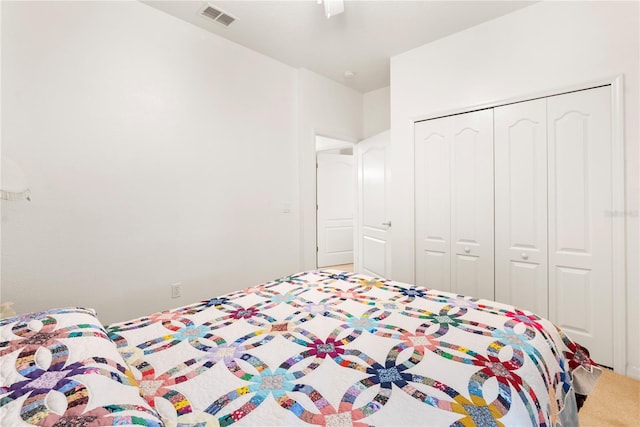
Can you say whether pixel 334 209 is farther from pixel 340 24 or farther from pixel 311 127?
pixel 340 24

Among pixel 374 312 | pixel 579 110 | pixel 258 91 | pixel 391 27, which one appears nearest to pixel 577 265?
pixel 579 110

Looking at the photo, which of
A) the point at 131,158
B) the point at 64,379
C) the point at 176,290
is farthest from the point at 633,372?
the point at 131,158

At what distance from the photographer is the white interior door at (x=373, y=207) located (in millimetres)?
3691

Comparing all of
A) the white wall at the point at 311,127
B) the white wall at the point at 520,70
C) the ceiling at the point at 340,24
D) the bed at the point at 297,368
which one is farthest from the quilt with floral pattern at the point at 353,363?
the ceiling at the point at 340,24

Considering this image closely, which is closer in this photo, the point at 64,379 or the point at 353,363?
the point at 64,379

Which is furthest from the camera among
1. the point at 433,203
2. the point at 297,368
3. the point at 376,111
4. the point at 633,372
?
the point at 376,111

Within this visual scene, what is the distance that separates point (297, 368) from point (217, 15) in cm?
Answer: 262

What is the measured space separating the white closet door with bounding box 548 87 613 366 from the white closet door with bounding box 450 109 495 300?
1.39 feet

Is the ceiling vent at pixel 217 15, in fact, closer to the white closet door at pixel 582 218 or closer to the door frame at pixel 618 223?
the white closet door at pixel 582 218

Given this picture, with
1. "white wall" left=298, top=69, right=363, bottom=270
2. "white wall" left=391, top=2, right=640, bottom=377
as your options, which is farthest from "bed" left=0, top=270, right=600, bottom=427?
"white wall" left=298, top=69, right=363, bottom=270

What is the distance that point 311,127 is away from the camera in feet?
11.4

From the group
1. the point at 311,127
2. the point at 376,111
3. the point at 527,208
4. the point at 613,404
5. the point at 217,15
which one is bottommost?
the point at 613,404

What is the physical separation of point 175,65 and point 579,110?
3027 mm

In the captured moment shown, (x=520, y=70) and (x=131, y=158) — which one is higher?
(x=520, y=70)
